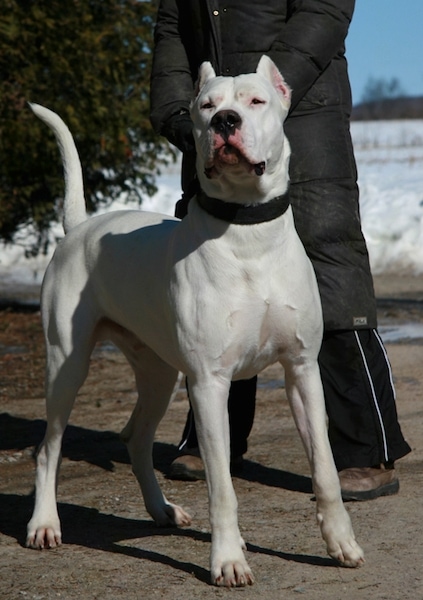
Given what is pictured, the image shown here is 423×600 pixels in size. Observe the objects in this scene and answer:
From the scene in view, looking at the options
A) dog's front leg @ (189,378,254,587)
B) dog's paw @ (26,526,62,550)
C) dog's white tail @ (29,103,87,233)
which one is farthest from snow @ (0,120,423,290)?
dog's front leg @ (189,378,254,587)

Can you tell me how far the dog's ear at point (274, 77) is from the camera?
395 cm

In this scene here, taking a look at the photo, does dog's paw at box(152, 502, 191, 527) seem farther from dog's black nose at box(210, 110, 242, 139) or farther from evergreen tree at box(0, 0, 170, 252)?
evergreen tree at box(0, 0, 170, 252)

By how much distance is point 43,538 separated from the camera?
171 inches

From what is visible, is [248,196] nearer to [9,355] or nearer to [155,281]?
[155,281]

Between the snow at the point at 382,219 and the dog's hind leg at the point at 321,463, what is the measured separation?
8.49m

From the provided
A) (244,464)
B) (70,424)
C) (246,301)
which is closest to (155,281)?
(246,301)

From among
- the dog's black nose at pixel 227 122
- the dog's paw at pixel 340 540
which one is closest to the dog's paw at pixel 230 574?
the dog's paw at pixel 340 540

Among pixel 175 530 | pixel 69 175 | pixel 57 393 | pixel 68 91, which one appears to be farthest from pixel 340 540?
pixel 68 91

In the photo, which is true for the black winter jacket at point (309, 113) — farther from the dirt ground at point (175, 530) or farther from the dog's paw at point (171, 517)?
the dog's paw at point (171, 517)

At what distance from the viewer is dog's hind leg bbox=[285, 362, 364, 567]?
3.87 m

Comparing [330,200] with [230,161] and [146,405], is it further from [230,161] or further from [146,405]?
[230,161]

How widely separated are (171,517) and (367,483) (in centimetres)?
95

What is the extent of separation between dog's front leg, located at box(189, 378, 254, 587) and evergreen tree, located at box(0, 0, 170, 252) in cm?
669

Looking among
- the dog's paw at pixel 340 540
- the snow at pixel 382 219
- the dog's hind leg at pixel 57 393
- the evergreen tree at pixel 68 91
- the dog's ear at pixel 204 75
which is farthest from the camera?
the snow at pixel 382 219
